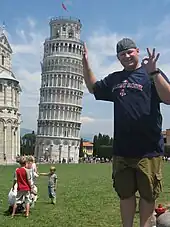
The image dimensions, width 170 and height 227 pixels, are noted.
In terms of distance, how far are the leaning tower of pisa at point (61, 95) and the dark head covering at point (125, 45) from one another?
97.0 metres

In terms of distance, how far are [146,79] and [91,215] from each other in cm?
617

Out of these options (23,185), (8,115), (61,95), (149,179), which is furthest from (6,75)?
(149,179)

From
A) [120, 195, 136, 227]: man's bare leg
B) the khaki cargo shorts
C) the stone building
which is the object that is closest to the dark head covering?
the khaki cargo shorts

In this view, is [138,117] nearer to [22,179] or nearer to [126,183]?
[126,183]

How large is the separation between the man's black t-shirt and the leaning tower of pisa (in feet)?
318

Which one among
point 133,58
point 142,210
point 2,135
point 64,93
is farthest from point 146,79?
point 64,93

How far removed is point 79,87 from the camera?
4183 inches

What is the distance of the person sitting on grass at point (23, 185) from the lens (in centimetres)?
987

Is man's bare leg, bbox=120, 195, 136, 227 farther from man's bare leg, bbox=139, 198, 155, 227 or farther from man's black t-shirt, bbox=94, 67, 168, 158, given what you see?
man's black t-shirt, bbox=94, 67, 168, 158

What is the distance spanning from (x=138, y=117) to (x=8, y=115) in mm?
66685

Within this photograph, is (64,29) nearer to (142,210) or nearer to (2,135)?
(2,135)

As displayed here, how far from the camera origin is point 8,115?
69.7m

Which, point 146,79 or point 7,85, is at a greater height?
point 7,85

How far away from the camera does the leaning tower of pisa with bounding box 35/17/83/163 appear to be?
102 meters
